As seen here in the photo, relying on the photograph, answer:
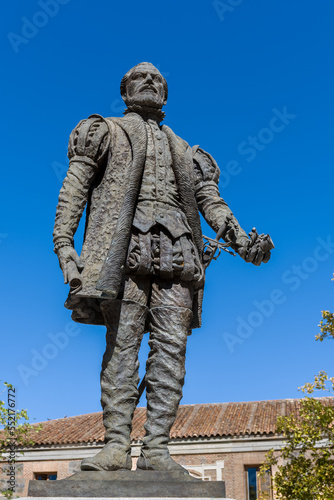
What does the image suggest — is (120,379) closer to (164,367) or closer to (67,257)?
(164,367)

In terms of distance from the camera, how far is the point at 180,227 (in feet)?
15.0

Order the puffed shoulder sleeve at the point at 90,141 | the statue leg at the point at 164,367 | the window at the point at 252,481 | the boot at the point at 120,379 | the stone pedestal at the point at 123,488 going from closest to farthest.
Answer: the stone pedestal at the point at 123,488 < the boot at the point at 120,379 < the statue leg at the point at 164,367 < the puffed shoulder sleeve at the point at 90,141 < the window at the point at 252,481

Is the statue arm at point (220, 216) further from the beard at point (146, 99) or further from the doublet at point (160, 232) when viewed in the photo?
the beard at point (146, 99)

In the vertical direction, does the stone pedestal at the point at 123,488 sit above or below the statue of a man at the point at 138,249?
below

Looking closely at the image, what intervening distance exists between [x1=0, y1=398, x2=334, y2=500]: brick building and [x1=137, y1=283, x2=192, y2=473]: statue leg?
1717 cm

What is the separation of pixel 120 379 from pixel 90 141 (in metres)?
1.86

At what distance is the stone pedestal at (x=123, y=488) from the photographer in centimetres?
360

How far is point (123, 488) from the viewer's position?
3635 millimetres

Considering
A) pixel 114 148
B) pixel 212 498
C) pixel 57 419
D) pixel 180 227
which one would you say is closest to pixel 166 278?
pixel 180 227

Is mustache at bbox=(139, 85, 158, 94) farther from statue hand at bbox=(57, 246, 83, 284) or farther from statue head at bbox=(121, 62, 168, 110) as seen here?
statue hand at bbox=(57, 246, 83, 284)

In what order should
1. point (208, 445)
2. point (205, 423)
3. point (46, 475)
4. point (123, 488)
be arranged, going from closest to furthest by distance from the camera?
point (123, 488)
point (208, 445)
point (205, 423)
point (46, 475)

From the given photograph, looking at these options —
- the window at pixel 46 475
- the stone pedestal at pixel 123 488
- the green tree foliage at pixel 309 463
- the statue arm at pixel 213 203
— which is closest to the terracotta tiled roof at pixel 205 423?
the window at pixel 46 475

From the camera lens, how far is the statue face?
16.3 feet

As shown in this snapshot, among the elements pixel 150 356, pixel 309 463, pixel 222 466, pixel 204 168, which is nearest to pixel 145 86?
pixel 204 168
